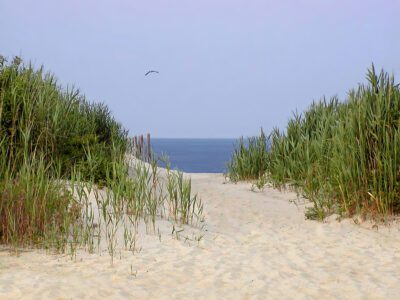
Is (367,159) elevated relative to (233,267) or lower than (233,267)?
elevated

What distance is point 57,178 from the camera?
8453 mm

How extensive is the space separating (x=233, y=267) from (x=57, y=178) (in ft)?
11.2

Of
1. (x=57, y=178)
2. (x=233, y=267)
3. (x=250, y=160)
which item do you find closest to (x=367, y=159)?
(x=233, y=267)

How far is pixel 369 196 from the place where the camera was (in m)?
8.46

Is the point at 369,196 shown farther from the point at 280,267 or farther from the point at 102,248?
the point at 102,248

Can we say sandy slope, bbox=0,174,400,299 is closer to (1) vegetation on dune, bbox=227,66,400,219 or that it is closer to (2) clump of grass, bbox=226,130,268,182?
(1) vegetation on dune, bbox=227,66,400,219

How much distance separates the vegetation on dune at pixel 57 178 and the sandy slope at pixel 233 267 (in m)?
0.38

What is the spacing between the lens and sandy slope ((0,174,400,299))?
217 inches

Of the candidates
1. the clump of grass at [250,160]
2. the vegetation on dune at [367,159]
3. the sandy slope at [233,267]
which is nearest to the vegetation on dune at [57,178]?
the sandy slope at [233,267]

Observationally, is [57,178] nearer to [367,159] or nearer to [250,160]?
[367,159]

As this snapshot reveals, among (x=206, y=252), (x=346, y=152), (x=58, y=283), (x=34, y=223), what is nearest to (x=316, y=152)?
(x=346, y=152)

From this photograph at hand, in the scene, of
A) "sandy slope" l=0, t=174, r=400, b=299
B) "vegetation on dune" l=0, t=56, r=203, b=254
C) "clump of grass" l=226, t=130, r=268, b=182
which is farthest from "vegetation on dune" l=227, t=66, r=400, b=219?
"clump of grass" l=226, t=130, r=268, b=182

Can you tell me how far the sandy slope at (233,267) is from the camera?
18.0 feet

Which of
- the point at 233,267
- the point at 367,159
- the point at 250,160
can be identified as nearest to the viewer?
the point at 233,267
